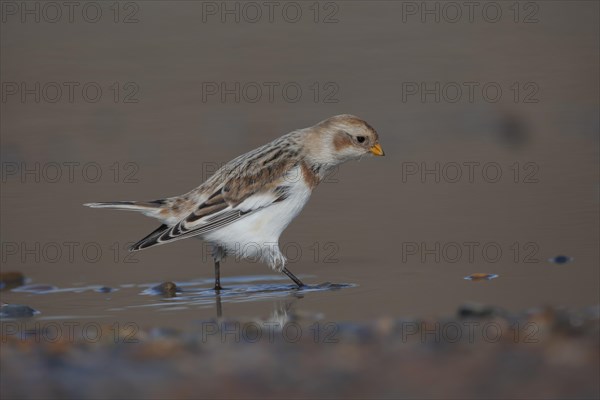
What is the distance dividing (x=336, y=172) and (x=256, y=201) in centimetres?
373

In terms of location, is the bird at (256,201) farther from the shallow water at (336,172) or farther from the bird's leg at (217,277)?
the shallow water at (336,172)

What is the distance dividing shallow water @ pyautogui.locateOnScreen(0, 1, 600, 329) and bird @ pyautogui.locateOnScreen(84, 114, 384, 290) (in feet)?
1.19

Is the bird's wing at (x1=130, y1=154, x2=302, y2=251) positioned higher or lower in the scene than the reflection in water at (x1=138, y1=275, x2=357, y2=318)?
higher

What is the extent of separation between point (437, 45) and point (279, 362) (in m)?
12.2

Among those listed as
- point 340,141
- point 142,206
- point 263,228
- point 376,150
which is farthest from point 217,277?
point 376,150

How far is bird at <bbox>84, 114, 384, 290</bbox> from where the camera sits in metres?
8.88

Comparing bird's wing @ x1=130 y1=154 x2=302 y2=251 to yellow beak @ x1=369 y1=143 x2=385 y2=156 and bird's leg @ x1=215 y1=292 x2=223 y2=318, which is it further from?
yellow beak @ x1=369 y1=143 x2=385 y2=156

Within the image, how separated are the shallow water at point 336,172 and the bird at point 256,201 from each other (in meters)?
0.36

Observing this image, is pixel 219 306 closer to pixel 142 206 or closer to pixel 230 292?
pixel 230 292

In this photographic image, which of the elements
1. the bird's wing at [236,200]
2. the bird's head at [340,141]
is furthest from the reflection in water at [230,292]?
the bird's head at [340,141]

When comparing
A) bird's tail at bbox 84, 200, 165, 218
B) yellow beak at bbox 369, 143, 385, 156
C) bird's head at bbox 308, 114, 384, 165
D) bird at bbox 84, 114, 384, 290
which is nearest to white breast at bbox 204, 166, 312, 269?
bird at bbox 84, 114, 384, 290

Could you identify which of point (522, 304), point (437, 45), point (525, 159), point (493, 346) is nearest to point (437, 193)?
point (525, 159)

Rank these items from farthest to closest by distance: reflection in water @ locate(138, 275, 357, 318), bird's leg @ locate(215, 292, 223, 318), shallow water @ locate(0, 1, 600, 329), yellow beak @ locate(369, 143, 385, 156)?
yellow beak @ locate(369, 143, 385, 156) → shallow water @ locate(0, 1, 600, 329) → reflection in water @ locate(138, 275, 357, 318) → bird's leg @ locate(215, 292, 223, 318)

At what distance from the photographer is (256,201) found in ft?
29.3
